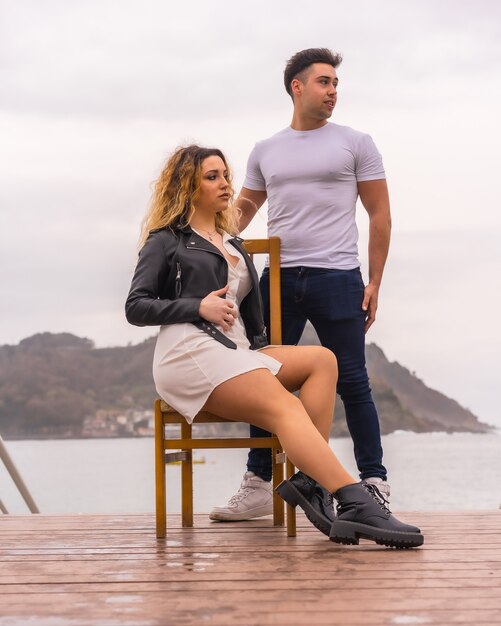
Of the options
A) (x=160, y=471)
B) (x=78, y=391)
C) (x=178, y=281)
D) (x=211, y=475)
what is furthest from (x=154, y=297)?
(x=211, y=475)

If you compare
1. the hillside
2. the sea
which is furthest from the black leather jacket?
the sea

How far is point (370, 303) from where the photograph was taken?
11.0 feet

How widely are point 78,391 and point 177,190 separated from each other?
2318 cm

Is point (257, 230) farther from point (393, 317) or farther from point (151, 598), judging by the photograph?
point (393, 317)

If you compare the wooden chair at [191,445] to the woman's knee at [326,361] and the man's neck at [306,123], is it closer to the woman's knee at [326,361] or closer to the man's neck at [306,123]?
the woman's knee at [326,361]

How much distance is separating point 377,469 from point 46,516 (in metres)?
1.23

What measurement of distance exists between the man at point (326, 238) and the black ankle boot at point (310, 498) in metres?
0.48

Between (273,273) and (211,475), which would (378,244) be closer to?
(273,273)

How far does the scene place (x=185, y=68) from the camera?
39.4 metres

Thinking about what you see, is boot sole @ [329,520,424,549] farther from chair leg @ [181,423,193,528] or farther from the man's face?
the man's face

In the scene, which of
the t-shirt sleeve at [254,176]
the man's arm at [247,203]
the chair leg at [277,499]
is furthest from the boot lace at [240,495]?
the t-shirt sleeve at [254,176]

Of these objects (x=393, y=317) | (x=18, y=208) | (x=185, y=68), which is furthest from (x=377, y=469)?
(x=185, y=68)

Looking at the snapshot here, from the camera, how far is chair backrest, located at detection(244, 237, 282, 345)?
328 centimetres

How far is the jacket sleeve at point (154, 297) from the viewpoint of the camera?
2.88 meters
